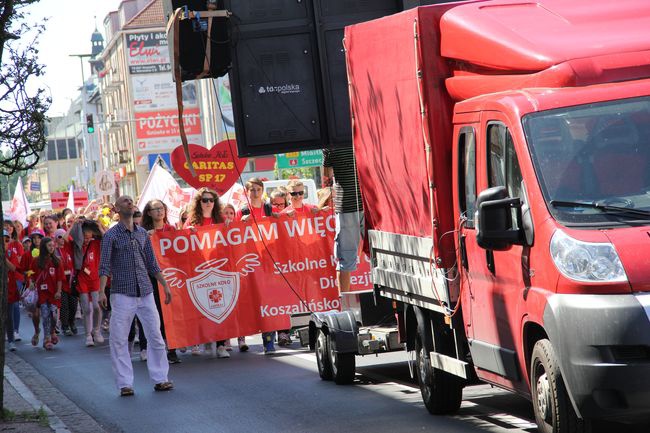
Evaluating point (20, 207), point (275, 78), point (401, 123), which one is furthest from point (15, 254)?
point (20, 207)

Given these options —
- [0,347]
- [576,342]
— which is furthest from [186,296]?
[576,342]

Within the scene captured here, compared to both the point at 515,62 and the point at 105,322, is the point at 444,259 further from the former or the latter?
the point at 105,322

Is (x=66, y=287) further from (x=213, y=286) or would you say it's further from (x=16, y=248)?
(x=213, y=286)

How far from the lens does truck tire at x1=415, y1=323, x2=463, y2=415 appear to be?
9875 millimetres

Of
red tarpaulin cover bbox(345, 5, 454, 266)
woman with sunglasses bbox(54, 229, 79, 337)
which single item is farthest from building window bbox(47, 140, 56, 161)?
red tarpaulin cover bbox(345, 5, 454, 266)

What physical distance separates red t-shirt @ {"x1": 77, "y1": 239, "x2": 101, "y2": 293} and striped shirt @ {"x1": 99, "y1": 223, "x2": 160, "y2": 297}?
6.93 metres

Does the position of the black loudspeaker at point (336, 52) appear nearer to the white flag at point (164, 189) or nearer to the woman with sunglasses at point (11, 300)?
the woman with sunglasses at point (11, 300)

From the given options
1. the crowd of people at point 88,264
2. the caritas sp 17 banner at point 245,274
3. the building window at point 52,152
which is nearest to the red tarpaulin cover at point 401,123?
the crowd of people at point 88,264

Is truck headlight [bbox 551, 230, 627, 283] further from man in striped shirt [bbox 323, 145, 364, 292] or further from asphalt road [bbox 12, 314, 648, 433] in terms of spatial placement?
man in striped shirt [bbox 323, 145, 364, 292]

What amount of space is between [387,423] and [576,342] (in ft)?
10.4

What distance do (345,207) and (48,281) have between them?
28.9ft

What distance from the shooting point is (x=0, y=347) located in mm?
11234

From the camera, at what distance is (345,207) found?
13.0 meters

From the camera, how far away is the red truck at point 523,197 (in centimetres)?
689
